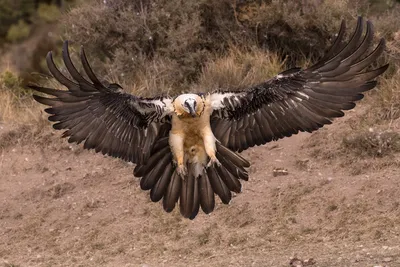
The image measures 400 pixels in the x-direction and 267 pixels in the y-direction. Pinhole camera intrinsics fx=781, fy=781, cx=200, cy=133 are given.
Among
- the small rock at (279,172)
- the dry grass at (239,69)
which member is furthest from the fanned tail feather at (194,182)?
the dry grass at (239,69)

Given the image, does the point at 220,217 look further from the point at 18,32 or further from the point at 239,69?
the point at 18,32

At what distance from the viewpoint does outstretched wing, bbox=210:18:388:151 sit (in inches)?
231

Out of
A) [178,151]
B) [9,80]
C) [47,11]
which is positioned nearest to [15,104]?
[9,80]

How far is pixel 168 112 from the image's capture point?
20.0ft

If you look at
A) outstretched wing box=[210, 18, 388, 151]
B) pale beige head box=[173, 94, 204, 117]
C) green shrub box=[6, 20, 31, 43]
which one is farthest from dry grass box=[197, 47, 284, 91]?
green shrub box=[6, 20, 31, 43]

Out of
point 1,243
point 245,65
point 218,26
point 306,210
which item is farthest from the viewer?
point 218,26

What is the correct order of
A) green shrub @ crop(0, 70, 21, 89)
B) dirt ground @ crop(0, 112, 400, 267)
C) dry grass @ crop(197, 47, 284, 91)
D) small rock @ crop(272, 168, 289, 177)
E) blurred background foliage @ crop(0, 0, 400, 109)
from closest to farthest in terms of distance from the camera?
dirt ground @ crop(0, 112, 400, 267)
small rock @ crop(272, 168, 289, 177)
dry grass @ crop(197, 47, 284, 91)
blurred background foliage @ crop(0, 0, 400, 109)
green shrub @ crop(0, 70, 21, 89)

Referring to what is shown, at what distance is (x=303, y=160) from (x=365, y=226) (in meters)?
1.44

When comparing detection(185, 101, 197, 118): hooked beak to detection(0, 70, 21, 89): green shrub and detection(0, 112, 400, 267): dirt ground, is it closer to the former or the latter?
detection(0, 112, 400, 267): dirt ground

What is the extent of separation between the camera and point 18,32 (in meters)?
24.5

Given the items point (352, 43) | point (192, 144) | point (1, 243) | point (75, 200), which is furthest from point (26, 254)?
point (352, 43)

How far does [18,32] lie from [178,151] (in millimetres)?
19422

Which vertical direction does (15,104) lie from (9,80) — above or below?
below

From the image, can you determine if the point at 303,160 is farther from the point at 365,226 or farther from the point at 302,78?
the point at 302,78
